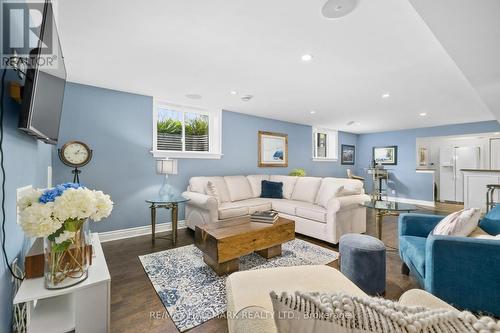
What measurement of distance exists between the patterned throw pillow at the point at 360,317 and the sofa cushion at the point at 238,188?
3510mm

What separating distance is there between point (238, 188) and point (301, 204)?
4.00 ft

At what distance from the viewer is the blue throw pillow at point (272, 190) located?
14.2 feet

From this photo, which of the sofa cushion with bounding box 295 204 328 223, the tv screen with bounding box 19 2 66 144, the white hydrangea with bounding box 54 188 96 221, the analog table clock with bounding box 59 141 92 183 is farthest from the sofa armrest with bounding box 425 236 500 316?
the analog table clock with bounding box 59 141 92 183

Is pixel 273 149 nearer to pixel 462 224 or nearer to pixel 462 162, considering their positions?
pixel 462 224

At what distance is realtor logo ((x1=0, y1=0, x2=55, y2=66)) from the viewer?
1.01 metres

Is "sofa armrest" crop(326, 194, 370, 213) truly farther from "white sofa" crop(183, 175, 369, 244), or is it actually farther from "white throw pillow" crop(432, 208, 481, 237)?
"white throw pillow" crop(432, 208, 481, 237)

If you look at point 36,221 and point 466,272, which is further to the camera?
point 466,272

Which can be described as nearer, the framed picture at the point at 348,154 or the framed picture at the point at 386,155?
the framed picture at the point at 386,155

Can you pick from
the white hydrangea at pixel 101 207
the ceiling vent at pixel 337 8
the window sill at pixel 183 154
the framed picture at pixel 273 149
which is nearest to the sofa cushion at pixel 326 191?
the framed picture at pixel 273 149

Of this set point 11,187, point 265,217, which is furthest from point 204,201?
point 11,187

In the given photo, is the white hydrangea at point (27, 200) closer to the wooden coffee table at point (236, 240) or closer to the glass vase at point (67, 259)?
the glass vase at point (67, 259)

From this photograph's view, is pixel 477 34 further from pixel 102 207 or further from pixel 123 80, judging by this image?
pixel 123 80

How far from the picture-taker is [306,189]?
4.07 m

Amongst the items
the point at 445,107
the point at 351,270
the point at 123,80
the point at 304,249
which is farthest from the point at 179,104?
the point at 445,107
